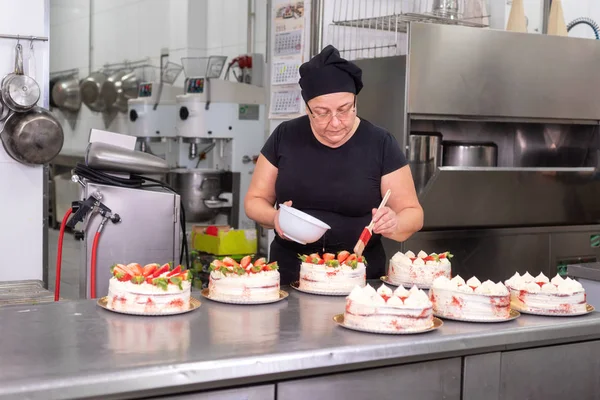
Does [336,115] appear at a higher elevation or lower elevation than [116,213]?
higher

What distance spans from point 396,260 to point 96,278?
170cm

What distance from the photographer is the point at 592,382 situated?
2.29 metres

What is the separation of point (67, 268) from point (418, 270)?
6.04m

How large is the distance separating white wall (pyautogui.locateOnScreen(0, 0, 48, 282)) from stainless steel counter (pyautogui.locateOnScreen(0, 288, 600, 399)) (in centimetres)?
200

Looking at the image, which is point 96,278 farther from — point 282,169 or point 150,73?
point 150,73

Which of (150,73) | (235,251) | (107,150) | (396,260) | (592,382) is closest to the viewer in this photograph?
(592,382)

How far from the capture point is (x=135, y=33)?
9.72m

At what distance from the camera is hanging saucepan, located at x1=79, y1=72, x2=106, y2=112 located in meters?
9.81

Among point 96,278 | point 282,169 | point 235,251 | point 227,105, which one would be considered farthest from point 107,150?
point 227,105

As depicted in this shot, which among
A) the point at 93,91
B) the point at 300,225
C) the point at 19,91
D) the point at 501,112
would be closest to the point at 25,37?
the point at 19,91

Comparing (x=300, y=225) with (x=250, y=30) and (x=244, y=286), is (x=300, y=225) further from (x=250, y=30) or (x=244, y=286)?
(x=250, y=30)

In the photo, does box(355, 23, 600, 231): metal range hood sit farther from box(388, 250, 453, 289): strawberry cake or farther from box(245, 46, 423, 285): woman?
box(388, 250, 453, 289): strawberry cake

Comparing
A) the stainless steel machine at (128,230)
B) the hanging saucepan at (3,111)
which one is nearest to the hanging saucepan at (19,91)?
the hanging saucepan at (3,111)

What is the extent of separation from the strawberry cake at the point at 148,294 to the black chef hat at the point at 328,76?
948 millimetres
